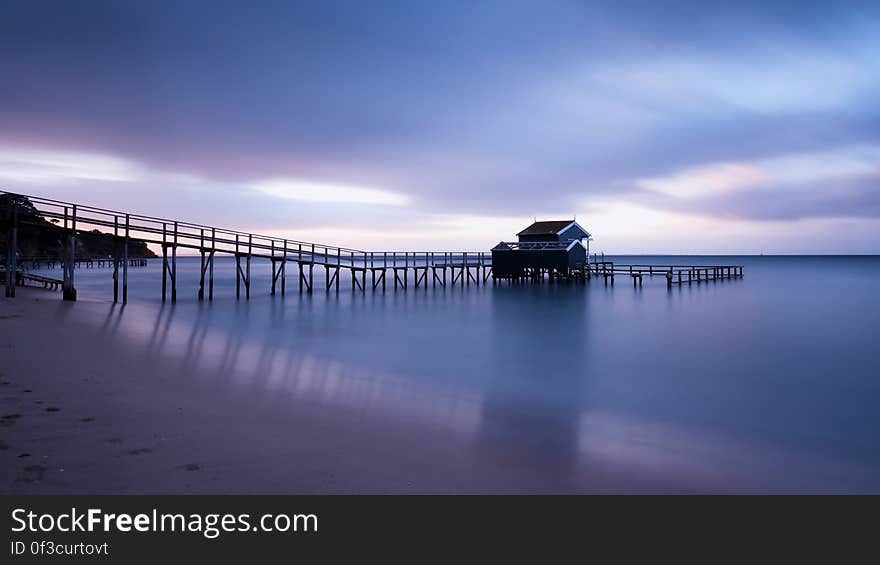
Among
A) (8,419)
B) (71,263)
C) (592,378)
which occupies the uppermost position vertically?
(71,263)

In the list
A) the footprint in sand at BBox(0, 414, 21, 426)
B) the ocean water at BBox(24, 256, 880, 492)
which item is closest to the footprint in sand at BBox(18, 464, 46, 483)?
the footprint in sand at BBox(0, 414, 21, 426)

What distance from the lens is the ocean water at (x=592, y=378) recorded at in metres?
6.84

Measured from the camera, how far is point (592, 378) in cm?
1240

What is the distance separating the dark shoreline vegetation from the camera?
66.6 ft

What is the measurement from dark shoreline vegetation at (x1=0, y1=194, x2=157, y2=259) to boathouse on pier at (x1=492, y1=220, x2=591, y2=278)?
86.1 feet

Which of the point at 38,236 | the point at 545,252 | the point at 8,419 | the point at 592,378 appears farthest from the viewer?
the point at 38,236

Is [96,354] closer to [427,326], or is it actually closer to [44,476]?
[44,476]

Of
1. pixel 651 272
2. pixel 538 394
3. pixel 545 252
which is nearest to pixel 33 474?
pixel 538 394

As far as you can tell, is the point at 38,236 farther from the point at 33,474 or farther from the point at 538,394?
the point at 33,474

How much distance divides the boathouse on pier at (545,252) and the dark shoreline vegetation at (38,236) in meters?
26.2

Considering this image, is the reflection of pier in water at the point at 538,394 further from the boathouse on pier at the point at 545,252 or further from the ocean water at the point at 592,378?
the boathouse on pier at the point at 545,252

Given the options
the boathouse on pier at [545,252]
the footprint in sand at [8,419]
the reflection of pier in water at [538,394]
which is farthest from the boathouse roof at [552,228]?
the footprint in sand at [8,419]

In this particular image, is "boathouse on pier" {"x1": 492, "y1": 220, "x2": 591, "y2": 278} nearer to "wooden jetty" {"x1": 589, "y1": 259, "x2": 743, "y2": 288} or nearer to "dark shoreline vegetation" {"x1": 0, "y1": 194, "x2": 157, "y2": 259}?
"wooden jetty" {"x1": 589, "y1": 259, "x2": 743, "y2": 288}

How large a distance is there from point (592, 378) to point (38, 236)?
67661 mm
